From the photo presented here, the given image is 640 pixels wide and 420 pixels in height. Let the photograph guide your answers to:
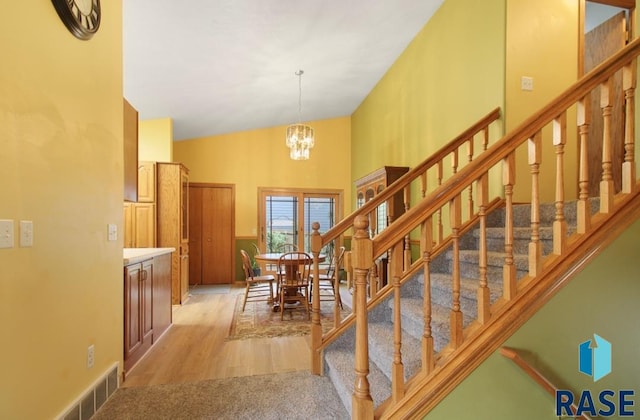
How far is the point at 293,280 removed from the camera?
380 centimetres

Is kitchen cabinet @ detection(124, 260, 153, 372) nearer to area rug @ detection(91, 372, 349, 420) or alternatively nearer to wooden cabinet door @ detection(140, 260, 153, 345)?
wooden cabinet door @ detection(140, 260, 153, 345)

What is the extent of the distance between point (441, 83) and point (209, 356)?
3635mm

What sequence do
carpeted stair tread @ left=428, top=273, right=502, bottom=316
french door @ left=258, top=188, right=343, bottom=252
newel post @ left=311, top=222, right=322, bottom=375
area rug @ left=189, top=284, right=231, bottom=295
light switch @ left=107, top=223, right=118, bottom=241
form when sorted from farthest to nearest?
french door @ left=258, top=188, right=343, bottom=252
area rug @ left=189, top=284, right=231, bottom=295
newel post @ left=311, top=222, right=322, bottom=375
light switch @ left=107, top=223, right=118, bottom=241
carpeted stair tread @ left=428, top=273, right=502, bottom=316

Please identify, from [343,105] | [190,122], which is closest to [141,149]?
[190,122]

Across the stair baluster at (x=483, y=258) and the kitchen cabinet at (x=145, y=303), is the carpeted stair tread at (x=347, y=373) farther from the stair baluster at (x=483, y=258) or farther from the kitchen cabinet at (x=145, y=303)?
the kitchen cabinet at (x=145, y=303)

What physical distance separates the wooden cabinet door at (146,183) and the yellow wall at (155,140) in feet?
1.43

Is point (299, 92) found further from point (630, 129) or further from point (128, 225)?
point (630, 129)

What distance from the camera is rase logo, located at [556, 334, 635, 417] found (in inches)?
54.2

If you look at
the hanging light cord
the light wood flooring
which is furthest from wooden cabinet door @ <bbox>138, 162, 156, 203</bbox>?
the hanging light cord

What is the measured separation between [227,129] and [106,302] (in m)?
4.29

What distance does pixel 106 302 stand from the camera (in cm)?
194

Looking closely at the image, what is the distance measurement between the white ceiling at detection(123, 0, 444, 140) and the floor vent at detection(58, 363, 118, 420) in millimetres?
2716

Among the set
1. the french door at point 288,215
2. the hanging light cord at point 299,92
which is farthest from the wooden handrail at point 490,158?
the french door at point 288,215

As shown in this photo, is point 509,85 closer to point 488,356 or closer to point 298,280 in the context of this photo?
point 488,356
